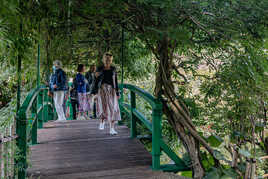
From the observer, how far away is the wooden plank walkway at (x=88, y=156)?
3.77 meters

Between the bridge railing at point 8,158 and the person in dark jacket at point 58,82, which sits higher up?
the person in dark jacket at point 58,82

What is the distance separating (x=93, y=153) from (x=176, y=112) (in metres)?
1.48

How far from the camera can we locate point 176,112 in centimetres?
408

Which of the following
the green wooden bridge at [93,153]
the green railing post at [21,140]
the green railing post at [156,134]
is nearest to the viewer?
the green railing post at [21,140]

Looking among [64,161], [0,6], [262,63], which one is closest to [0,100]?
[64,161]

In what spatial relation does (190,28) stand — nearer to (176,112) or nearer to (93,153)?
(176,112)

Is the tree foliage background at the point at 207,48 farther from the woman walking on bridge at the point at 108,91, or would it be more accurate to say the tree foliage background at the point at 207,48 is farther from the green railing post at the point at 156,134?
the woman walking on bridge at the point at 108,91

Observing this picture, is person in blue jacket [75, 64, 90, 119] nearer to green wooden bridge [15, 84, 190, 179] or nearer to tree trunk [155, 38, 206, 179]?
green wooden bridge [15, 84, 190, 179]

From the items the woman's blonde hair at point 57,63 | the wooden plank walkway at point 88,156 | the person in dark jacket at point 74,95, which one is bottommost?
the wooden plank walkway at point 88,156

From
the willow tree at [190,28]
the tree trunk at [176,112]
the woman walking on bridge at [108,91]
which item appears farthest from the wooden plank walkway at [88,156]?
the willow tree at [190,28]

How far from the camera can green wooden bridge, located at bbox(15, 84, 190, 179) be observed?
3.68m

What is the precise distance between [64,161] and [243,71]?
8.96 ft

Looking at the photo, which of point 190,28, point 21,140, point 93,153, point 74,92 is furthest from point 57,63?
point 190,28

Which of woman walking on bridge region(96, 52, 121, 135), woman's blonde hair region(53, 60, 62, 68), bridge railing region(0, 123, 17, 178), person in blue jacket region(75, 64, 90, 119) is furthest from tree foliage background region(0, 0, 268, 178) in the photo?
person in blue jacket region(75, 64, 90, 119)
